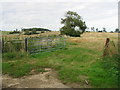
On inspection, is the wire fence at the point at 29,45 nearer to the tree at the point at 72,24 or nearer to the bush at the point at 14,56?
the bush at the point at 14,56

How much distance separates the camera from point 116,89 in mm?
4422

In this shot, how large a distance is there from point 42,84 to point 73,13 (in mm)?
27405

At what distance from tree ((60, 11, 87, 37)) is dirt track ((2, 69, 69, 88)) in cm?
2444

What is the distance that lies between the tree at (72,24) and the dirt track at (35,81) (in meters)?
24.4

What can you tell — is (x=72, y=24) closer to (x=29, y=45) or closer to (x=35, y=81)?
(x=29, y=45)

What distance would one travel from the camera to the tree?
30.1 meters

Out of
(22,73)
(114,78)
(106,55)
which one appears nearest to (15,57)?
(22,73)

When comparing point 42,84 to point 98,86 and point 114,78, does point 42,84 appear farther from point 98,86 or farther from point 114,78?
point 114,78

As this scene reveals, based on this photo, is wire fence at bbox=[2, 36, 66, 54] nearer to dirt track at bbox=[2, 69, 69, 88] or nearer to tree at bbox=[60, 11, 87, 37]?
dirt track at bbox=[2, 69, 69, 88]

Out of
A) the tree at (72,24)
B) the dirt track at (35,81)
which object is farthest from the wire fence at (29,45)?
the tree at (72,24)

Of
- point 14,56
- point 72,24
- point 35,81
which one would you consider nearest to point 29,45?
point 14,56

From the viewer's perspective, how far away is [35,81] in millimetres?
5281

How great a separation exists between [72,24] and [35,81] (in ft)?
85.2

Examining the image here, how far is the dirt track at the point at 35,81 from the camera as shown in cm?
485
